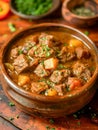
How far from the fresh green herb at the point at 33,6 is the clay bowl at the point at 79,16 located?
25cm

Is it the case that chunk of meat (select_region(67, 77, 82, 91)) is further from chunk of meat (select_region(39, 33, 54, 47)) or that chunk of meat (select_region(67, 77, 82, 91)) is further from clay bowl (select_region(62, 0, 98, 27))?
clay bowl (select_region(62, 0, 98, 27))

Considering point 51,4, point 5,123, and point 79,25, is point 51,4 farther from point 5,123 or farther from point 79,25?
point 5,123

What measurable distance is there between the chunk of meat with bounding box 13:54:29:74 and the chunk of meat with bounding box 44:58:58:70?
15cm

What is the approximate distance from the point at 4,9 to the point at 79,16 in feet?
2.79

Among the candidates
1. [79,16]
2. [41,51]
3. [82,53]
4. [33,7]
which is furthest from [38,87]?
[33,7]

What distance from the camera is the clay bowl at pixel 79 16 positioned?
2.96 meters

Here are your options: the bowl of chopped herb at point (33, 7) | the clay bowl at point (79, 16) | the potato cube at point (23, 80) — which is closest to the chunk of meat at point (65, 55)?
the potato cube at point (23, 80)

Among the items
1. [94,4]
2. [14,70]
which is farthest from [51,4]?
[14,70]

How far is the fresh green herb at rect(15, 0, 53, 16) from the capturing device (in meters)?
3.26

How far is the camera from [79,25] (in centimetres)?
307

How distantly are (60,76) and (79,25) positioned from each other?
877 millimetres

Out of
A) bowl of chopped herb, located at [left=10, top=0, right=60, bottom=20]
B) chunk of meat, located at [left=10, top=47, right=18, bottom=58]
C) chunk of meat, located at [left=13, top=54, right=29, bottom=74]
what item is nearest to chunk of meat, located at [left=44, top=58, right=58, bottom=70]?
chunk of meat, located at [left=13, top=54, right=29, bottom=74]

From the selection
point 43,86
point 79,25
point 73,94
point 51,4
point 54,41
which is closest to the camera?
point 73,94

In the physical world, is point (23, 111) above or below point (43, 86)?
below
